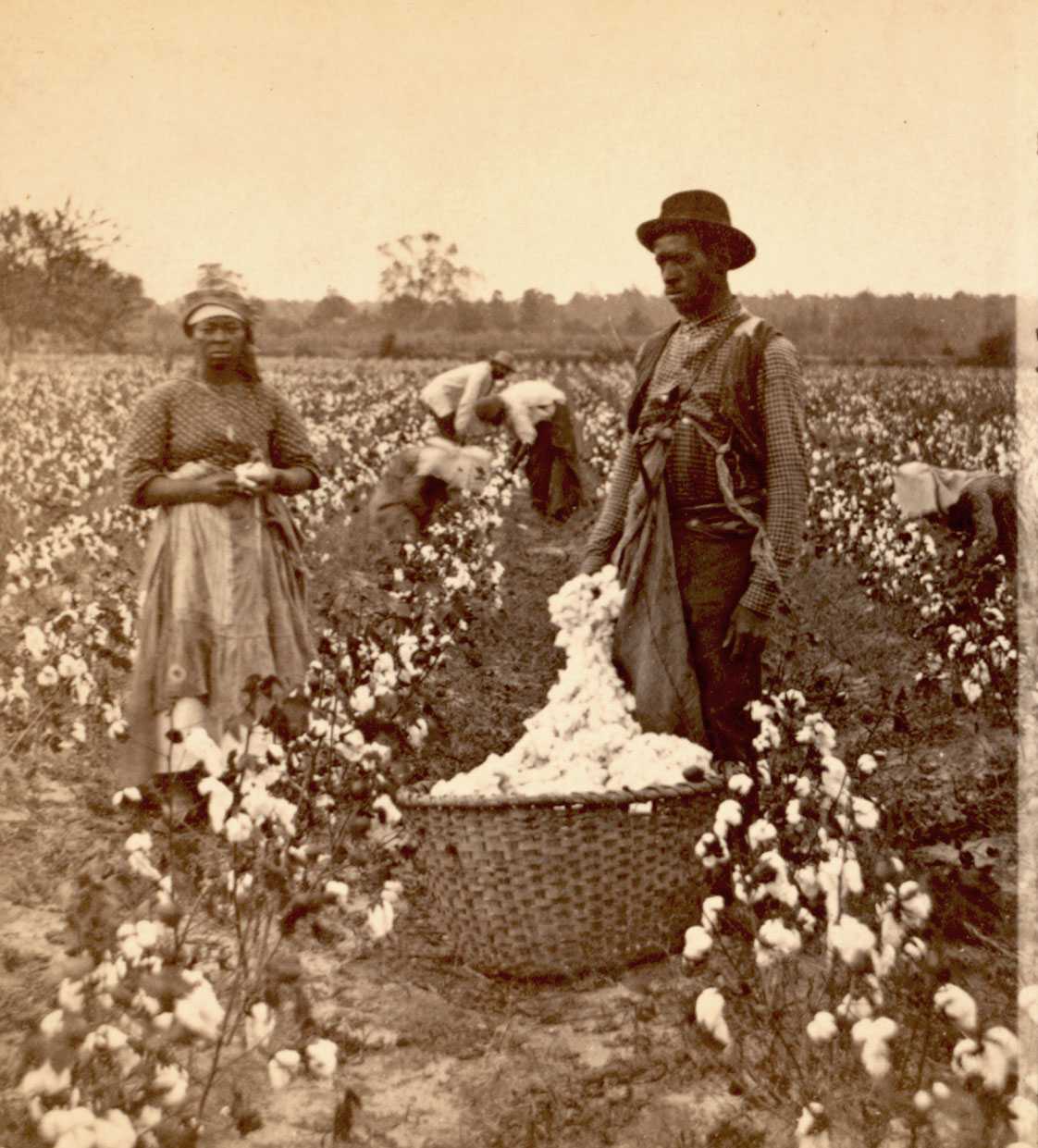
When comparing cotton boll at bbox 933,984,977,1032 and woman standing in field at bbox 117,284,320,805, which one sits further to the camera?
woman standing in field at bbox 117,284,320,805

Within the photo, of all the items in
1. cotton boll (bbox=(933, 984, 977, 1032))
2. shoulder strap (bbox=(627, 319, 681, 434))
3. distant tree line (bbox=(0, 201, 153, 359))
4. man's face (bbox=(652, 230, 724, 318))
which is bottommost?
cotton boll (bbox=(933, 984, 977, 1032))

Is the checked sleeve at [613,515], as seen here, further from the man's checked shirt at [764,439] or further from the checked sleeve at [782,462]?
the checked sleeve at [782,462]

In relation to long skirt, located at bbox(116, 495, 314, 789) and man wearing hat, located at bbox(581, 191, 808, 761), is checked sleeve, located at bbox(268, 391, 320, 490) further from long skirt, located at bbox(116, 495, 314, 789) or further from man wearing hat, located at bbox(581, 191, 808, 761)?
man wearing hat, located at bbox(581, 191, 808, 761)

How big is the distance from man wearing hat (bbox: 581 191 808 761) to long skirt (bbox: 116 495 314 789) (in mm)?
1362

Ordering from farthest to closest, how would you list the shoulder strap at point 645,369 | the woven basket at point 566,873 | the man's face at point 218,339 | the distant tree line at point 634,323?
the distant tree line at point 634,323
the man's face at point 218,339
the shoulder strap at point 645,369
the woven basket at point 566,873

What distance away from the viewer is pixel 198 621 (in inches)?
179

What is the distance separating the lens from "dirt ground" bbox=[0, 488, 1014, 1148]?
9.27 feet

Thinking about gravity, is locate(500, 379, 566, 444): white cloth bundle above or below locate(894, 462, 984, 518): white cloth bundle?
above

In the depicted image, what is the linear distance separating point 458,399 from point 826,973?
28.2ft

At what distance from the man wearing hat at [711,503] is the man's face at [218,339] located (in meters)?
1.42

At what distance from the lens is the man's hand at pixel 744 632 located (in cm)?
370

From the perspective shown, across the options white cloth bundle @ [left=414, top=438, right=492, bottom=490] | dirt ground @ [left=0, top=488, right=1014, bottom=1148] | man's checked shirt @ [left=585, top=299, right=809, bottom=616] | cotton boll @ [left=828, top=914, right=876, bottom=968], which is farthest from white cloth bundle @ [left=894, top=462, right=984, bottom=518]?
cotton boll @ [left=828, top=914, right=876, bottom=968]

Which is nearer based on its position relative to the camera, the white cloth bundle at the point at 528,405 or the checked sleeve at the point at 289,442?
the checked sleeve at the point at 289,442

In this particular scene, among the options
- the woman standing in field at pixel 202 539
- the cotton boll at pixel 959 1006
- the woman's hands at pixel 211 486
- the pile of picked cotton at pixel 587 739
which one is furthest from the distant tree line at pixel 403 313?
the cotton boll at pixel 959 1006
